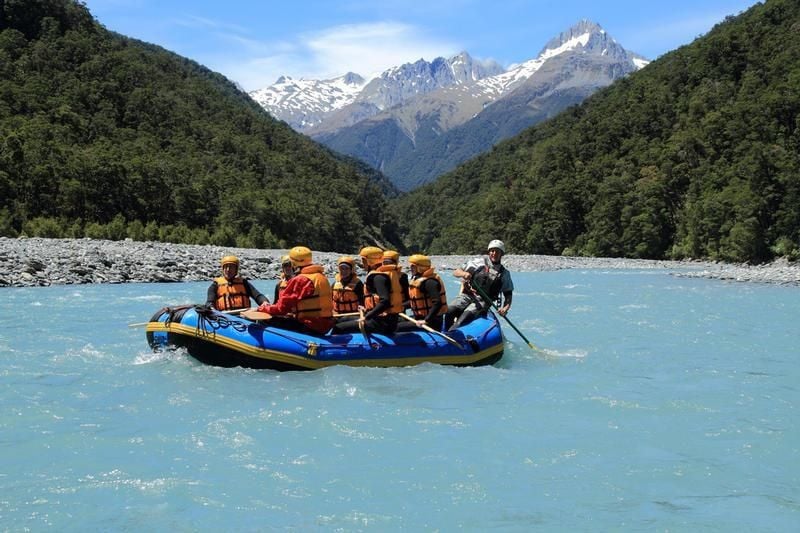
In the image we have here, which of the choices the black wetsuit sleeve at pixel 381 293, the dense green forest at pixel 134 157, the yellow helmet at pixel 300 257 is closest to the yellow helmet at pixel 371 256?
the black wetsuit sleeve at pixel 381 293

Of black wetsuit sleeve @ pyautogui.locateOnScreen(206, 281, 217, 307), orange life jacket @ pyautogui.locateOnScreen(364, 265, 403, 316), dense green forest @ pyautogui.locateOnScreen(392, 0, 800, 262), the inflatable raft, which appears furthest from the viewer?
dense green forest @ pyautogui.locateOnScreen(392, 0, 800, 262)

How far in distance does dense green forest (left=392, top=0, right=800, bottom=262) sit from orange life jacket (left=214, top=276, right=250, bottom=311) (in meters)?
40.4

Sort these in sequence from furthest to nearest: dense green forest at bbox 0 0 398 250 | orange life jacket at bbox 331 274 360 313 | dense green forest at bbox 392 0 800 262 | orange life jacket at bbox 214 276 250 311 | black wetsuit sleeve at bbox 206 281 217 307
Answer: dense green forest at bbox 0 0 398 250 < dense green forest at bbox 392 0 800 262 < orange life jacket at bbox 214 276 250 311 < black wetsuit sleeve at bbox 206 281 217 307 < orange life jacket at bbox 331 274 360 313

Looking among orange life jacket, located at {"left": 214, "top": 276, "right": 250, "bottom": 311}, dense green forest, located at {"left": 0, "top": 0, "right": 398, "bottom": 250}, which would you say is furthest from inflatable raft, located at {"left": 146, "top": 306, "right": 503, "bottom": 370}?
dense green forest, located at {"left": 0, "top": 0, "right": 398, "bottom": 250}

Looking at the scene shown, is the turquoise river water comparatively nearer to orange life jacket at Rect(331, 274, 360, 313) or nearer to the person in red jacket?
the person in red jacket

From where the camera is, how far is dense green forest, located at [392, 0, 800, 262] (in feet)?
163

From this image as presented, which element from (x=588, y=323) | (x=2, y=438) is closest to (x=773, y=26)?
(x=588, y=323)

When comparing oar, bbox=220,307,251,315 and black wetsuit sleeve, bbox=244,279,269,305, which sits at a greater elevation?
black wetsuit sleeve, bbox=244,279,269,305

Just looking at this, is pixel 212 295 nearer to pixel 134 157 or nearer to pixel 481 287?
pixel 481 287

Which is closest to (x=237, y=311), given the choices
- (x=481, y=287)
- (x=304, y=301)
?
(x=304, y=301)

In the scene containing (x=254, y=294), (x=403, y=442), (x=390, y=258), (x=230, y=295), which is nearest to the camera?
(x=403, y=442)

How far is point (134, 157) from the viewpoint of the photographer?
61500 millimetres

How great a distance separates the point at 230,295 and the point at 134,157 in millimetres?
54136

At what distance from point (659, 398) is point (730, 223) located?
1881 inches
